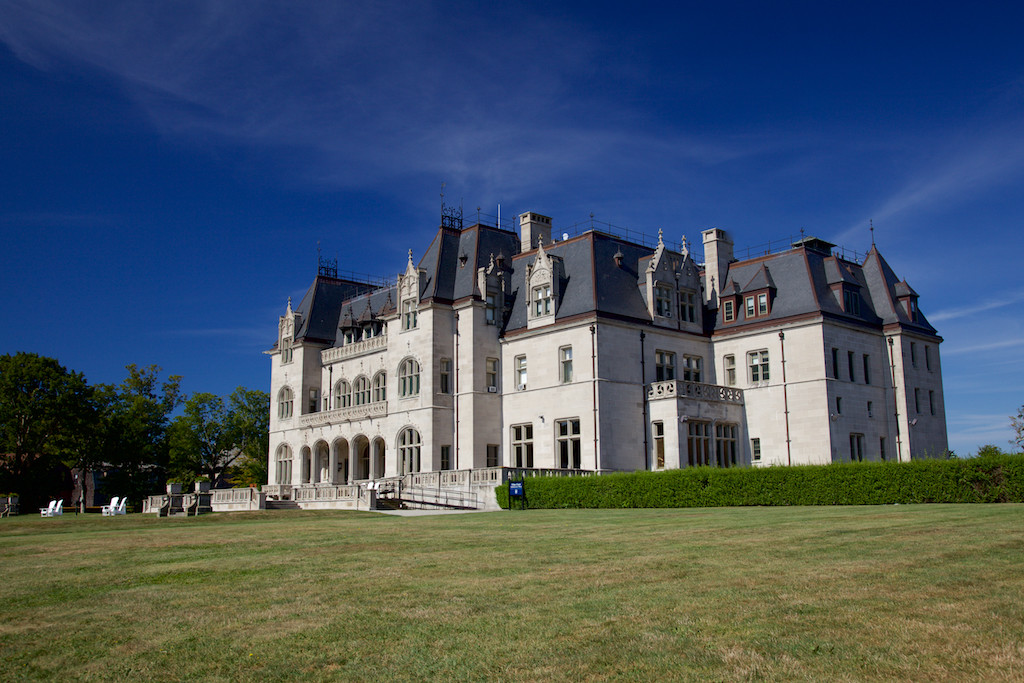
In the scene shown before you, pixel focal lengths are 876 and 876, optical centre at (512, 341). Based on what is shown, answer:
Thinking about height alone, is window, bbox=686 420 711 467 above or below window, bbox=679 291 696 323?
below

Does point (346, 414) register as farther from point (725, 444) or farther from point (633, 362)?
point (725, 444)

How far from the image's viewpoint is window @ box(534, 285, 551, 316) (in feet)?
164

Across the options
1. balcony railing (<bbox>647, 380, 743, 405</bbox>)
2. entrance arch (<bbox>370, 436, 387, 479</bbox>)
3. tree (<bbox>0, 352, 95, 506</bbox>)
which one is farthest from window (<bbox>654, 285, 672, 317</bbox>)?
tree (<bbox>0, 352, 95, 506</bbox>)

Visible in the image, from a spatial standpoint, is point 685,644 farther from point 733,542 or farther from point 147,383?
point 147,383

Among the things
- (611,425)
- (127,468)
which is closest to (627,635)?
(611,425)

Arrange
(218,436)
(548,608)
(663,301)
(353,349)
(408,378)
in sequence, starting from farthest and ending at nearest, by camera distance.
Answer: (218,436)
(353,349)
(408,378)
(663,301)
(548,608)

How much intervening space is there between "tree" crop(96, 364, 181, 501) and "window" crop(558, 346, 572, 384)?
4155cm

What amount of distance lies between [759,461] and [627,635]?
39.8m

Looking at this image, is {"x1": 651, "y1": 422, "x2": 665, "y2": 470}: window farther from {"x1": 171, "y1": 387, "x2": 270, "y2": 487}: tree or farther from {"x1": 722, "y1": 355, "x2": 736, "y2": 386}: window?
{"x1": 171, "y1": 387, "x2": 270, "y2": 487}: tree

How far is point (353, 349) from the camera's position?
199 ft

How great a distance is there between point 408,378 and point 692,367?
17.1 m

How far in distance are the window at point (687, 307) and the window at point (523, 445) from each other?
37.0 ft

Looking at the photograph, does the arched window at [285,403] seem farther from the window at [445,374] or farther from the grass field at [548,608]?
the grass field at [548,608]

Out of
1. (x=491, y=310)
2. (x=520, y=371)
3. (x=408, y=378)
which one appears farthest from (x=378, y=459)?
(x=491, y=310)
